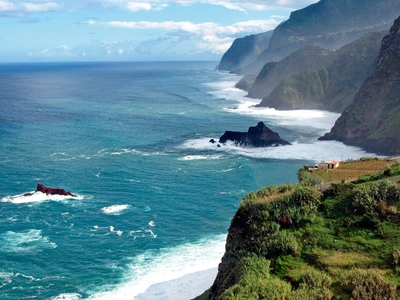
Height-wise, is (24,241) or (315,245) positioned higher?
(315,245)

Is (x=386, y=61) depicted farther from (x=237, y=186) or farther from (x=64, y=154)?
(x=64, y=154)

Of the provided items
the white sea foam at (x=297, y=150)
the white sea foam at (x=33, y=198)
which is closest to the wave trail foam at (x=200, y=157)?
the white sea foam at (x=297, y=150)

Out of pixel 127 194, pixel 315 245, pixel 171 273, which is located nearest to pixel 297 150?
pixel 127 194

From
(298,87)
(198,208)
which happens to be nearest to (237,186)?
(198,208)

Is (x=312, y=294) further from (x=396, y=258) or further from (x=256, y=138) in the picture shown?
(x=256, y=138)

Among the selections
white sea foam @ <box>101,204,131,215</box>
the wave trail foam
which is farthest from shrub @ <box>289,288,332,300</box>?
the wave trail foam
